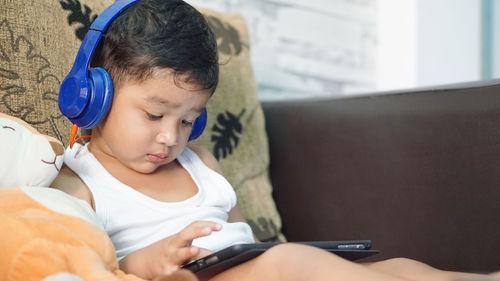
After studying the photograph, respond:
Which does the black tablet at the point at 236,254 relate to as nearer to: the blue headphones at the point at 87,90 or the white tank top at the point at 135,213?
the white tank top at the point at 135,213

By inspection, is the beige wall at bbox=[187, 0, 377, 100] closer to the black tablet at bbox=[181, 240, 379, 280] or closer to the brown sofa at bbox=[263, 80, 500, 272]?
the brown sofa at bbox=[263, 80, 500, 272]

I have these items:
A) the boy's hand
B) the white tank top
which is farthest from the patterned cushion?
the boy's hand

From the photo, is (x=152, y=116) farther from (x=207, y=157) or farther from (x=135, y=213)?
(x=207, y=157)

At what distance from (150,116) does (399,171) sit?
0.59m

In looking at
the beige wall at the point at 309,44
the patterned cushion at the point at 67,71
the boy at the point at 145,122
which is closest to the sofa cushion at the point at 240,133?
the patterned cushion at the point at 67,71

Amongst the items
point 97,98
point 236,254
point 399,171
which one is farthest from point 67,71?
point 399,171

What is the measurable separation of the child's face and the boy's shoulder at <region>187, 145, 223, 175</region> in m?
0.19

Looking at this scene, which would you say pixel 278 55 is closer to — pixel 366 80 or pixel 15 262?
pixel 366 80

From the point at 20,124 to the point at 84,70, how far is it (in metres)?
0.15

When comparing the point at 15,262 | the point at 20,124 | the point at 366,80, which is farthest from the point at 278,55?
the point at 15,262

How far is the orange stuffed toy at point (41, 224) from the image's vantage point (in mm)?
727

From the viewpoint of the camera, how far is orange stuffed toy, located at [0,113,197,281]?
2.38 ft

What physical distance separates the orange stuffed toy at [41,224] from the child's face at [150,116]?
16 centimetres

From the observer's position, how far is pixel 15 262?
0.73 m
